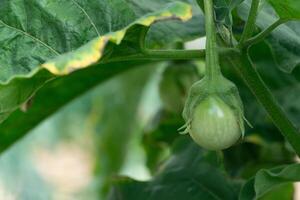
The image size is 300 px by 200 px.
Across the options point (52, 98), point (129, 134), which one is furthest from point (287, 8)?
point (129, 134)

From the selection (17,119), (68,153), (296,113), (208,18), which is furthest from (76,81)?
(68,153)

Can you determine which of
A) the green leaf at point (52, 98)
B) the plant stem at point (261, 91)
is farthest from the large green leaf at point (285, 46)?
the green leaf at point (52, 98)

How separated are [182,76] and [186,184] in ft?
0.95

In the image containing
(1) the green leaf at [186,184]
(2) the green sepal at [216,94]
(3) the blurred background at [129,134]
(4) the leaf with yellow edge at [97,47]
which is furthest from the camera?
(3) the blurred background at [129,134]

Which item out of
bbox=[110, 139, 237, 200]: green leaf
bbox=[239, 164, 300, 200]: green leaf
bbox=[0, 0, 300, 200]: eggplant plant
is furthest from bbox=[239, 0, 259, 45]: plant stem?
bbox=[110, 139, 237, 200]: green leaf

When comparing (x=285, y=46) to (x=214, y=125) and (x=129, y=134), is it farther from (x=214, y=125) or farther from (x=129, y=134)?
(x=129, y=134)

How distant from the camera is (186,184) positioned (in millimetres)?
1213

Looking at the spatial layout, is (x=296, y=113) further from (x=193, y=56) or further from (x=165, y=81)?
(x=193, y=56)

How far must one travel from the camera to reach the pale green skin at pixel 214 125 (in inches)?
32.3

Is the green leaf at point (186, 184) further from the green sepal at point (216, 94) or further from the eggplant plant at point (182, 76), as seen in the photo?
the green sepal at point (216, 94)

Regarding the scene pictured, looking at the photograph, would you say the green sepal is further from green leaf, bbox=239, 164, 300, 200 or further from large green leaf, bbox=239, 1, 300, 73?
large green leaf, bbox=239, 1, 300, 73

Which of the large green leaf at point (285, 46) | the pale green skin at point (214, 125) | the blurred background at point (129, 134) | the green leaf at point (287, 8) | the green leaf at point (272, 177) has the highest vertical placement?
the green leaf at point (287, 8)

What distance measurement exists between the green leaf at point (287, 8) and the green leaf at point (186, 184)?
0.38m

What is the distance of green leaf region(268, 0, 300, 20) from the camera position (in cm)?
86
